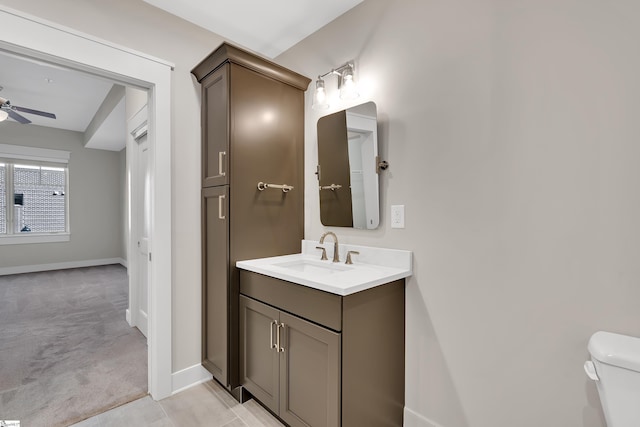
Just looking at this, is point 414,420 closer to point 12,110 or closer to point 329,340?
point 329,340

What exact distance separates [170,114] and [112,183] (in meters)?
6.05

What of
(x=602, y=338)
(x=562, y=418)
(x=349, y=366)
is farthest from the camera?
(x=349, y=366)

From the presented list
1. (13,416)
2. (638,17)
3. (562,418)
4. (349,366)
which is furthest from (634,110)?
(13,416)

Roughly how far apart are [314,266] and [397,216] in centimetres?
65

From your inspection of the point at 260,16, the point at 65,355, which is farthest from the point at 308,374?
the point at 65,355

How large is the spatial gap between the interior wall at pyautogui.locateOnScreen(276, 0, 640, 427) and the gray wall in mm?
6996

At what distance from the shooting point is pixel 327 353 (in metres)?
1.38

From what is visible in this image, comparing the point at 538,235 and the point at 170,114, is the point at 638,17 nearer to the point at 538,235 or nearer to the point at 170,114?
the point at 538,235

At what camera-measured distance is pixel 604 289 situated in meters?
1.11

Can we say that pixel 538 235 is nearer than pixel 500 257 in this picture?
Yes

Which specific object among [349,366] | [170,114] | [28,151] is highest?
[28,151]

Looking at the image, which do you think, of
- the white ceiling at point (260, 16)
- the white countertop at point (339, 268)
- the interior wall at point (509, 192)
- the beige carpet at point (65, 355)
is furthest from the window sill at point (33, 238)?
the interior wall at point (509, 192)

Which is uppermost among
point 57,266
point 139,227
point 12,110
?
point 12,110

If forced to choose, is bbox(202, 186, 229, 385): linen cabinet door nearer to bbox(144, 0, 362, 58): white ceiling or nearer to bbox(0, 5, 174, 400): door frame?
bbox(0, 5, 174, 400): door frame
